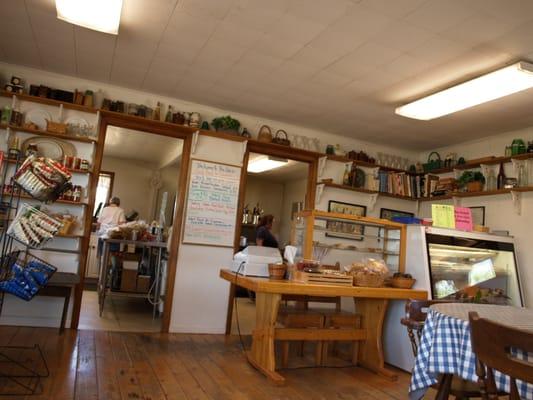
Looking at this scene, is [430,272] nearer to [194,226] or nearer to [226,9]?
[194,226]

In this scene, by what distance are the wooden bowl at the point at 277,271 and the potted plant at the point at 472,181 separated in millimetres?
2669

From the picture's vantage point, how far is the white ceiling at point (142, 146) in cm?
672

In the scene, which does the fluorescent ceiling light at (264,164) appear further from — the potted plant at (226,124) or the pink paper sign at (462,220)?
the pink paper sign at (462,220)

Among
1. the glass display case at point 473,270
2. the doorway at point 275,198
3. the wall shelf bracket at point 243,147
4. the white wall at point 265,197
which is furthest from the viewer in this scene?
the white wall at point 265,197

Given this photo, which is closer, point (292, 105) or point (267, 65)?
point (267, 65)

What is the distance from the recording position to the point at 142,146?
7.48m

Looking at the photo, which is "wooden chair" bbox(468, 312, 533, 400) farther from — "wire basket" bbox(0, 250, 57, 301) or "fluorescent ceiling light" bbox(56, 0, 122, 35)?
"fluorescent ceiling light" bbox(56, 0, 122, 35)

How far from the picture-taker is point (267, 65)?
139 inches

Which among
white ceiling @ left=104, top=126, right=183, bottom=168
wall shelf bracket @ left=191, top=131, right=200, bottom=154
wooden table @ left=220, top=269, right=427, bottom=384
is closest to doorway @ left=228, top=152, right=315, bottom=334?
white ceiling @ left=104, top=126, right=183, bottom=168

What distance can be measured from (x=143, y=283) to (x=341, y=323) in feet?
8.42

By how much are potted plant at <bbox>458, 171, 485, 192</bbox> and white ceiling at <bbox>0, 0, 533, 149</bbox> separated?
472 millimetres

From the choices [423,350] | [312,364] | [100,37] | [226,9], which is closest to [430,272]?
[312,364]

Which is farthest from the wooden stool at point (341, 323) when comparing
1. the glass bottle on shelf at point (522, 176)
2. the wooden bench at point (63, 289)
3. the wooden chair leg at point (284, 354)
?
the wooden bench at point (63, 289)

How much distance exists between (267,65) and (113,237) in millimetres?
2899
